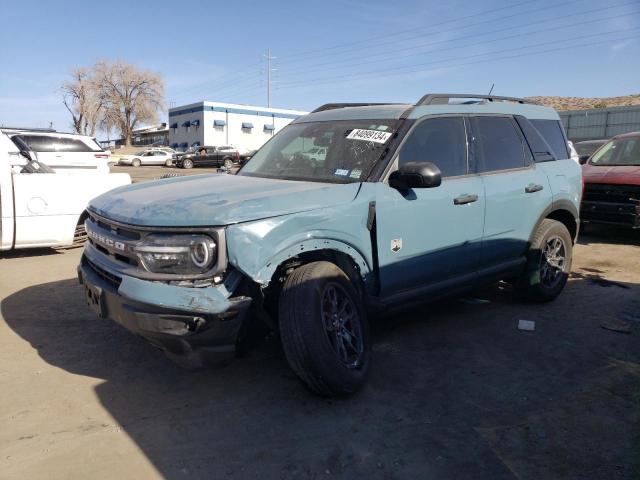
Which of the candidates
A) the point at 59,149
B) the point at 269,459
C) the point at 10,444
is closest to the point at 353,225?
the point at 269,459

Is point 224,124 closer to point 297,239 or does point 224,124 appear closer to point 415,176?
point 415,176

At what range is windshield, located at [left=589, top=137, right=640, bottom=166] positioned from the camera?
335 inches

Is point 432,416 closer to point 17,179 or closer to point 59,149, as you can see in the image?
point 17,179

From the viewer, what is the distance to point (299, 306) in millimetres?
2949

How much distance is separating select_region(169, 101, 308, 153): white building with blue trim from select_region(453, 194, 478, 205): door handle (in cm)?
5265

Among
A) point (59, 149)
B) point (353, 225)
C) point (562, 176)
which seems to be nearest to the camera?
point (353, 225)

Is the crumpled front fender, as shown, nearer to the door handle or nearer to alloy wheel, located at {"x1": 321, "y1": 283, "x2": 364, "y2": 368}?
alloy wheel, located at {"x1": 321, "y1": 283, "x2": 364, "y2": 368}

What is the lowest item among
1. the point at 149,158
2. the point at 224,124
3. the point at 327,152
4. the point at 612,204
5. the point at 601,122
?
the point at 612,204

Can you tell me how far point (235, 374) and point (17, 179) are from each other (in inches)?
173

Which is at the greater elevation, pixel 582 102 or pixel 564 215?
pixel 582 102

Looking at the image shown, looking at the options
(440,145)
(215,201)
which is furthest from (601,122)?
(215,201)

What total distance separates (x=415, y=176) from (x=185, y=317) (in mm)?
1730

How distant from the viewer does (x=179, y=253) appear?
2.79 metres

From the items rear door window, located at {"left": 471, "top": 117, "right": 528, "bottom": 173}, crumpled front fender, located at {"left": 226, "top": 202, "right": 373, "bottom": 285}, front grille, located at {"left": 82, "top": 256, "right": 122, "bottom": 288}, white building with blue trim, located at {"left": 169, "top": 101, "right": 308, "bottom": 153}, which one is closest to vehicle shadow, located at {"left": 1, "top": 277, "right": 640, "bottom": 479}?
front grille, located at {"left": 82, "top": 256, "right": 122, "bottom": 288}
